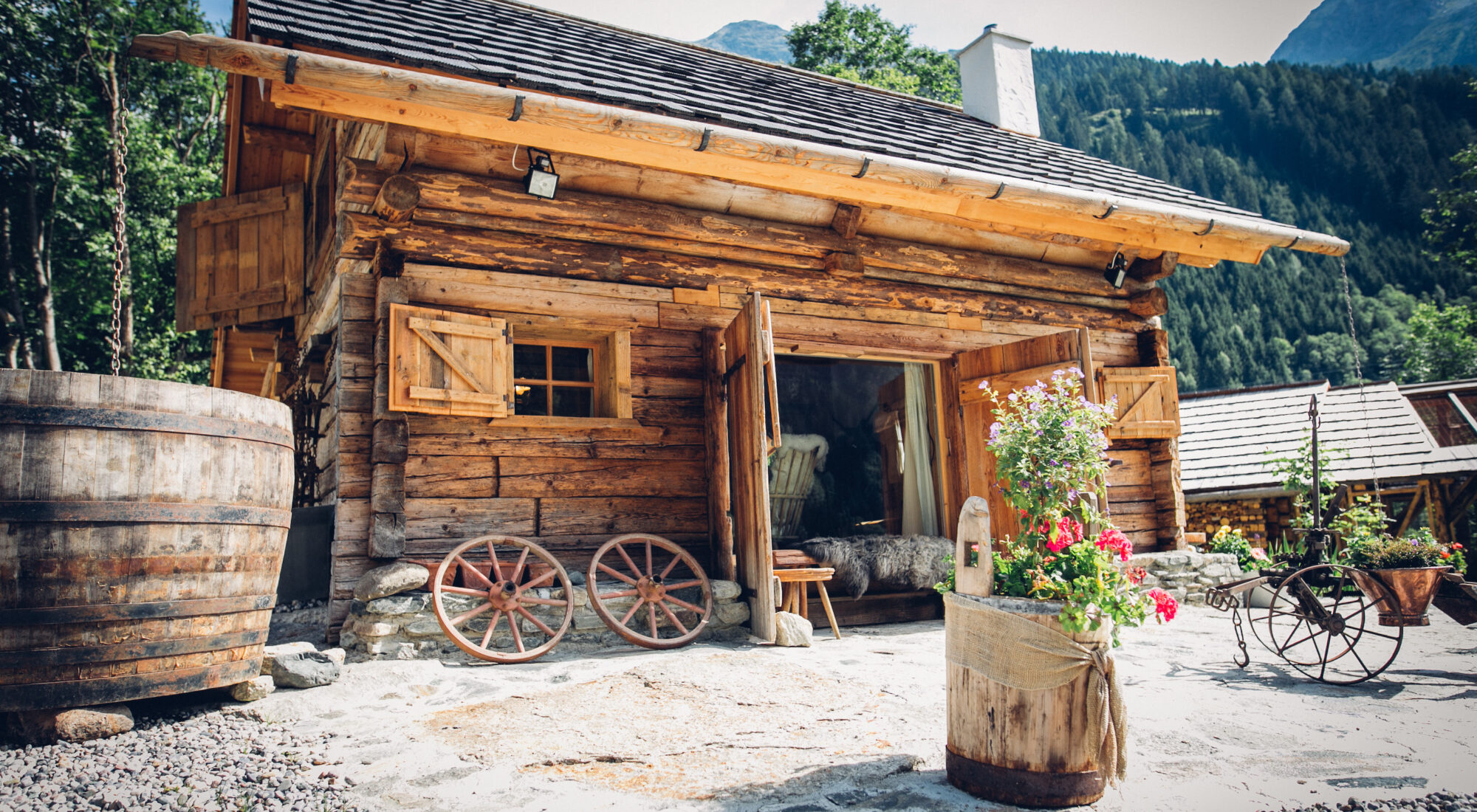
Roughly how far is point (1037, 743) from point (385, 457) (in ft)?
13.6

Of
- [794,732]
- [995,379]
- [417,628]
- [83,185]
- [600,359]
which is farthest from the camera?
[83,185]

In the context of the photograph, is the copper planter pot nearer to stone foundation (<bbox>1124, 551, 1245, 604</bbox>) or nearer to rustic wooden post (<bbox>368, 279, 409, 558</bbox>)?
stone foundation (<bbox>1124, 551, 1245, 604</bbox>)

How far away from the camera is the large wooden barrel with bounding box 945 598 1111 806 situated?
2.64 meters

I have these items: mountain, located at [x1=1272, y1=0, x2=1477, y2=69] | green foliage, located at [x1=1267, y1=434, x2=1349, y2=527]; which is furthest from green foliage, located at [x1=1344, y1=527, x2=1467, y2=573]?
mountain, located at [x1=1272, y1=0, x2=1477, y2=69]

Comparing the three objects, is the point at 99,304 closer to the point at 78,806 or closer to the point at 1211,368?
the point at 78,806

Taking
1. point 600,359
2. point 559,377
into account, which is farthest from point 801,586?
point 559,377

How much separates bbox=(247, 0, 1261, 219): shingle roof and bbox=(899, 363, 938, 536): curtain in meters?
2.12

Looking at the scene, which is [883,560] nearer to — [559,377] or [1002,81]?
[559,377]

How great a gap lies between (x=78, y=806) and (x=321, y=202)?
20.9 feet

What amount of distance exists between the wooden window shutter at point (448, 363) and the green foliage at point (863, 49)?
1670 centimetres

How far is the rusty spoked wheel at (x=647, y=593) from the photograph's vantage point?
16.9ft

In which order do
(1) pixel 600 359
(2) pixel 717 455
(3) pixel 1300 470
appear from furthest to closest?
A: (3) pixel 1300 470
(1) pixel 600 359
(2) pixel 717 455

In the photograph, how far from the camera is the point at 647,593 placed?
17.3ft

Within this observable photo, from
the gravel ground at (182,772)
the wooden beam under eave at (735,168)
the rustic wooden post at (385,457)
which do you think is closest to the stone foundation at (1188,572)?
the wooden beam under eave at (735,168)
